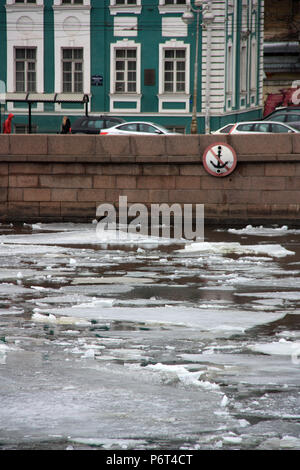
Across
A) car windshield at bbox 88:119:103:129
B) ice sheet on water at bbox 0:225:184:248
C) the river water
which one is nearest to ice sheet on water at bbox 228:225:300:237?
ice sheet on water at bbox 0:225:184:248

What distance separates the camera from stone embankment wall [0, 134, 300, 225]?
2120cm

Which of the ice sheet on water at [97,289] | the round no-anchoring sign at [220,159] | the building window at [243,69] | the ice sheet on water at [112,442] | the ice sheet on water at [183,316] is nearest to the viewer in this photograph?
the ice sheet on water at [112,442]

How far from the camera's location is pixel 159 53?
40.8 meters

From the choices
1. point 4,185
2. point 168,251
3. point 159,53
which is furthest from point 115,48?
point 168,251

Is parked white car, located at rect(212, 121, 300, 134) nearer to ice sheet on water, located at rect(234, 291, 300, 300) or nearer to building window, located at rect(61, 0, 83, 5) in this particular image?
ice sheet on water, located at rect(234, 291, 300, 300)

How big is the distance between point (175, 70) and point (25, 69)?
6024 millimetres

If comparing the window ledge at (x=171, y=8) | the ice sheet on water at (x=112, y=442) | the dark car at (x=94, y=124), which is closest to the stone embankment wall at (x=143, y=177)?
the dark car at (x=94, y=124)

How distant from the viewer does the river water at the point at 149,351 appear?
7031 millimetres

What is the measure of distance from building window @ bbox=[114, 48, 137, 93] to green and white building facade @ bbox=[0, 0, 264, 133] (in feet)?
0.13

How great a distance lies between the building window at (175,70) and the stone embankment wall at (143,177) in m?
19.7

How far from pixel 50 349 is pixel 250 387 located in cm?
219

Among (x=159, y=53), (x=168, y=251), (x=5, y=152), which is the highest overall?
(x=159, y=53)

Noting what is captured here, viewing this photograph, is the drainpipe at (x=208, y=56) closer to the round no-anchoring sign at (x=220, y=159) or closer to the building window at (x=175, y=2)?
the building window at (x=175, y=2)

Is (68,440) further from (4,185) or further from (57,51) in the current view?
(57,51)
